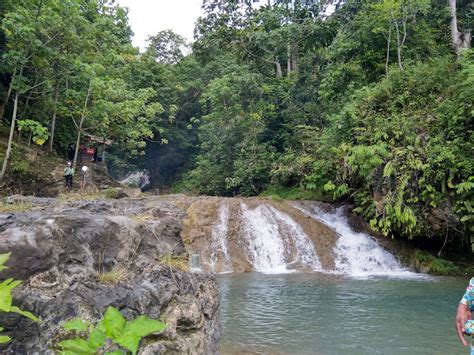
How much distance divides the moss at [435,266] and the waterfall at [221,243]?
608 cm

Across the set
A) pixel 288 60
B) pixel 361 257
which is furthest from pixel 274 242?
pixel 288 60

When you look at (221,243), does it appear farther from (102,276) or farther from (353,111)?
(102,276)

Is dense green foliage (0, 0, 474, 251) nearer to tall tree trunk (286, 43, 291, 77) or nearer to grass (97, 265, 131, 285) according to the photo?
tall tree trunk (286, 43, 291, 77)

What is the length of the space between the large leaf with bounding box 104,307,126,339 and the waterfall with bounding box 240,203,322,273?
459 inches

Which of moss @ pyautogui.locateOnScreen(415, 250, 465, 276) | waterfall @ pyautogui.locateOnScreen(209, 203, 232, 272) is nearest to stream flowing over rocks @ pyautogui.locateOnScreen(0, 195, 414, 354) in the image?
waterfall @ pyautogui.locateOnScreen(209, 203, 232, 272)

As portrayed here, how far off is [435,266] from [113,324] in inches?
541

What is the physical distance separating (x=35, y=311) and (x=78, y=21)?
44.3 feet

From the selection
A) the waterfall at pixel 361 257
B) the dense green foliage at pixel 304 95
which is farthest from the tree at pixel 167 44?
the waterfall at pixel 361 257

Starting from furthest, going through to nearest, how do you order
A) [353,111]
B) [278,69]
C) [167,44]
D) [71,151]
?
[167,44] → [278,69] → [71,151] → [353,111]

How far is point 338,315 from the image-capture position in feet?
25.5

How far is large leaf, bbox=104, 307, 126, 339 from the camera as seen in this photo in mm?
1671

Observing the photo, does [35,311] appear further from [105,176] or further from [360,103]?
[105,176]

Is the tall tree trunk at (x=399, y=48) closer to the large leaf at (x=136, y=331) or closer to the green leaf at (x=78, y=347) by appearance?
the large leaf at (x=136, y=331)

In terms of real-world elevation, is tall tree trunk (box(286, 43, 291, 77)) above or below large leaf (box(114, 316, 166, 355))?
above
